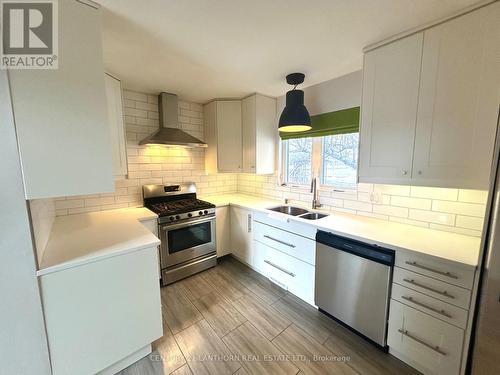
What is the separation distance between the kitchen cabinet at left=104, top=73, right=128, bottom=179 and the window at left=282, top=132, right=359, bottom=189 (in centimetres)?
204

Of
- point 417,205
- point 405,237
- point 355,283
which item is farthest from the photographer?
point 417,205

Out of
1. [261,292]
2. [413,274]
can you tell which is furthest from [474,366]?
[261,292]

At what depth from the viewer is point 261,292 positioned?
91.3 inches

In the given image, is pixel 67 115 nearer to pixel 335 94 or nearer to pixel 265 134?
pixel 265 134

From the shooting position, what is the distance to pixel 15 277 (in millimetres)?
1056

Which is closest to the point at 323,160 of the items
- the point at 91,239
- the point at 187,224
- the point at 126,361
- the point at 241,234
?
the point at 241,234

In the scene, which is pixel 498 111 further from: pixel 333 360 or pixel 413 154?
pixel 333 360

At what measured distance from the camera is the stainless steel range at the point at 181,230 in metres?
2.39

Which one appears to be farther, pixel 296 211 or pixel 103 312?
pixel 296 211

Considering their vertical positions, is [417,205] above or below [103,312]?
above

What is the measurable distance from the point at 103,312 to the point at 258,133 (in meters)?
2.42

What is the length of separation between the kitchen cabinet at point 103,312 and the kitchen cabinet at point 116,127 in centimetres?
103

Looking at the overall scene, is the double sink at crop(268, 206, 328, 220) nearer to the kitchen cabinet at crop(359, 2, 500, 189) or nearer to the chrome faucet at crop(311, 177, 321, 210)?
the chrome faucet at crop(311, 177, 321, 210)

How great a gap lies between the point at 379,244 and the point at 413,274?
258mm
